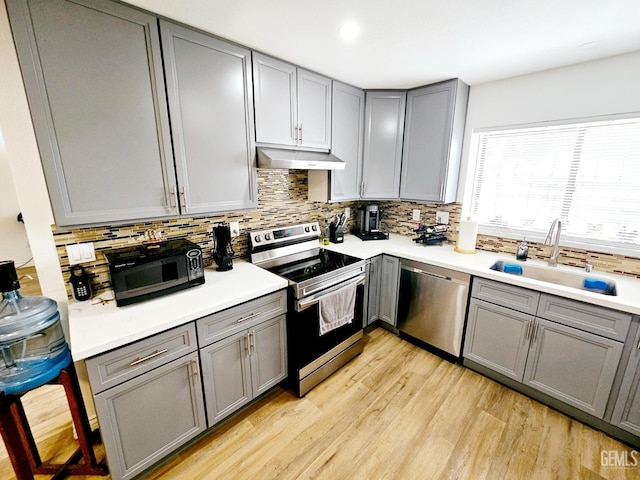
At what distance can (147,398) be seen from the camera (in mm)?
1364

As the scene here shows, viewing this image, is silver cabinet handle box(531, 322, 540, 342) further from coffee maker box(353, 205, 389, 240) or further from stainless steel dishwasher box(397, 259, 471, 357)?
coffee maker box(353, 205, 389, 240)

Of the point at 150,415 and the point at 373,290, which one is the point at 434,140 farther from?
the point at 150,415

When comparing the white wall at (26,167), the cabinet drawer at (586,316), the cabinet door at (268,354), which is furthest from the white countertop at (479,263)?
the white wall at (26,167)

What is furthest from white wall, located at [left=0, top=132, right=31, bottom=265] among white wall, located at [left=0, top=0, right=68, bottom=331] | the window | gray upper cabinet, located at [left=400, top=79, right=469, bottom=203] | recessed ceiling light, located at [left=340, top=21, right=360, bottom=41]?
the window

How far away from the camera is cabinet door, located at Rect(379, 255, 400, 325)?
8.41 ft

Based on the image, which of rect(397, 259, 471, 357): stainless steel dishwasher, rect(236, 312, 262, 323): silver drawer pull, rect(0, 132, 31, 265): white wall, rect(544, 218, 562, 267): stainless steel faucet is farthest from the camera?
rect(0, 132, 31, 265): white wall

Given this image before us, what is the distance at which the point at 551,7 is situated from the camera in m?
1.32

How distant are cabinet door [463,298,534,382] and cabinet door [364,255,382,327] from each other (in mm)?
803

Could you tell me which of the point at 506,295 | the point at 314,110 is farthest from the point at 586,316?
the point at 314,110

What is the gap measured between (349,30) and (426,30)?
433 millimetres

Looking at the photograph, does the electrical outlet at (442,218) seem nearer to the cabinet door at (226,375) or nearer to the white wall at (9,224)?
the cabinet door at (226,375)

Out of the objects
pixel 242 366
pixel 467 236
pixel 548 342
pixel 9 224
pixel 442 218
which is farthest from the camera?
pixel 9 224

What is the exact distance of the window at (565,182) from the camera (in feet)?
6.43

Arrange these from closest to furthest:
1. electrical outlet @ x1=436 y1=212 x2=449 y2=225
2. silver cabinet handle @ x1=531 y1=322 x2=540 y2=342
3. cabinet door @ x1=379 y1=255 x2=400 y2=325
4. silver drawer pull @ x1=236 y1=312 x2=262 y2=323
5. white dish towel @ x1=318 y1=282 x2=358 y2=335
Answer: silver drawer pull @ x1=236 y1=312 x2=262 y2=323
silver cabinet handle @ x1=531 y1=322 x2=540 y2=342
white dish towel @ x1=318 y1=282 x2=358 y2=335
cabinet door @ x1=379 y1=255 x2=400 y2=325
electrical outlet @ x1=436 y1=212 x2=449 y2=225
